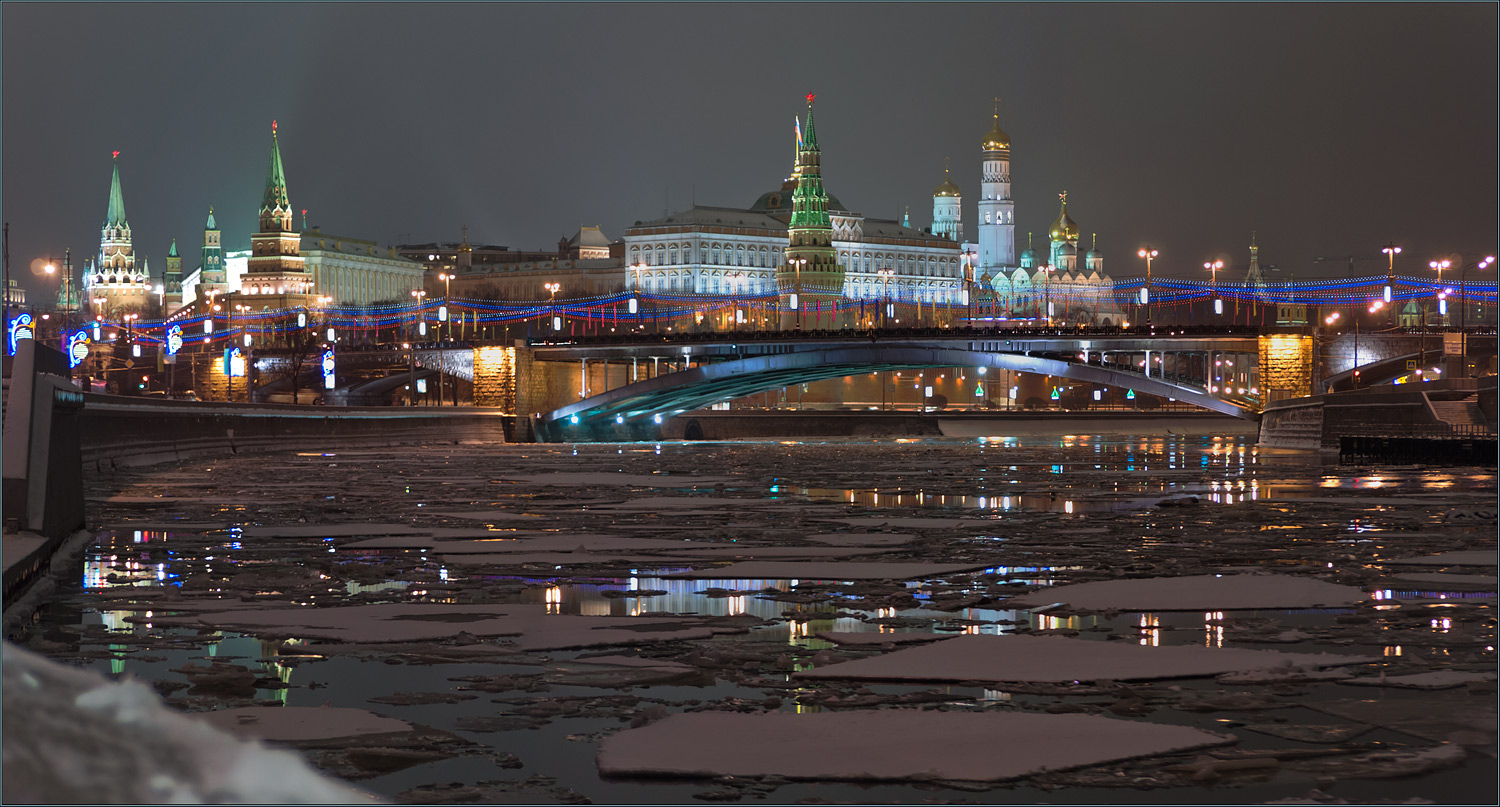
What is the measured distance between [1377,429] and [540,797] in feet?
144

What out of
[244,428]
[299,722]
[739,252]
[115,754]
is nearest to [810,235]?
[739,252]

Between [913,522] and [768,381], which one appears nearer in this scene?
[913,522]

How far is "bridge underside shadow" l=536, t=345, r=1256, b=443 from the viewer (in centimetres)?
7125

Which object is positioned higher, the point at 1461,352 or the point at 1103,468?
the point at 1461,352

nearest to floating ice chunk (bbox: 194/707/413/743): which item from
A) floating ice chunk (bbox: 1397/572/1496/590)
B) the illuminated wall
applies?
floating ice chunk (bbox: 1397/572/1496/590)

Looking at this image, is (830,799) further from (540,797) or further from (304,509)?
(304,509)

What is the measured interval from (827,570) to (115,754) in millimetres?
11776

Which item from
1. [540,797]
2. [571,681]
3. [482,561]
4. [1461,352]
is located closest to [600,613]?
[571,681]

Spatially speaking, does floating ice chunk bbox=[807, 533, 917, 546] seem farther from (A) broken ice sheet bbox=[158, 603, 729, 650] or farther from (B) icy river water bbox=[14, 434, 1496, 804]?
(A) broken ice sheet bbox=[158, 603, 729, 650]

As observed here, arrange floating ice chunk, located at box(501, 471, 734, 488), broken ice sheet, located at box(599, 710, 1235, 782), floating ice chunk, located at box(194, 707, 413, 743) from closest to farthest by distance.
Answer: broken ice sheet, located at box(599, 710, 1235, 782), floating ice chunk, located at box(194, 707, 413, 743), floating ice chunk, located at box(501, 471, 734, 488)

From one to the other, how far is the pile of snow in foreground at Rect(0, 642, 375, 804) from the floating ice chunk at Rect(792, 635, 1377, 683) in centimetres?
614

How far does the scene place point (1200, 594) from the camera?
11789mm

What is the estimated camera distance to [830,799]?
5.82m

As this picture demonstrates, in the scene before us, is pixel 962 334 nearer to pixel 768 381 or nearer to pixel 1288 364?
pixel 768 381
